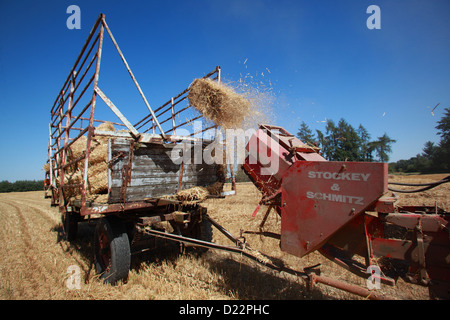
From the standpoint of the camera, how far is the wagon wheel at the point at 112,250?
3.61 m

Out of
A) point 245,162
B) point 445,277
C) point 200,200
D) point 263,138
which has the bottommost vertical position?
point 445,277

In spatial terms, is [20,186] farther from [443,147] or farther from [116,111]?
[443,147]

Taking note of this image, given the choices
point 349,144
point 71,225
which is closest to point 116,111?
point 71,225

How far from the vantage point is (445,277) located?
2301mm

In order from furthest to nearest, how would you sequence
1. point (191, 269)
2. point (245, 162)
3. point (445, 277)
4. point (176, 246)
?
point (176, 246) → point (191, 269) → point (245, 162) → point (445, 277)

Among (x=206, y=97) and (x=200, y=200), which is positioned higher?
(x=206, y=97)

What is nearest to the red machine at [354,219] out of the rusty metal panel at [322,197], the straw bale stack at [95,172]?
the rusty metal panel at [322,197]

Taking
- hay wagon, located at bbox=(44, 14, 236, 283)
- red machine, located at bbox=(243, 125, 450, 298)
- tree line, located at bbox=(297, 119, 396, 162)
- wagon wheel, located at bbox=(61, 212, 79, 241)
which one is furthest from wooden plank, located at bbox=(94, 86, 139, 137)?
tree line, located at bbox=(297, 119, 396, 162)

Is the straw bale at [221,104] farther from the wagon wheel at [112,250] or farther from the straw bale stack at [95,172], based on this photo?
the wagon wheel at [112,250]

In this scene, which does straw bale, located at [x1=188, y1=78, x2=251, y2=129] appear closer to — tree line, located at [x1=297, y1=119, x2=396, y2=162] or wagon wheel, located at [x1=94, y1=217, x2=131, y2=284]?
wagon wheel, located at [x1=94, y1=217, x2=131, y2=284]
